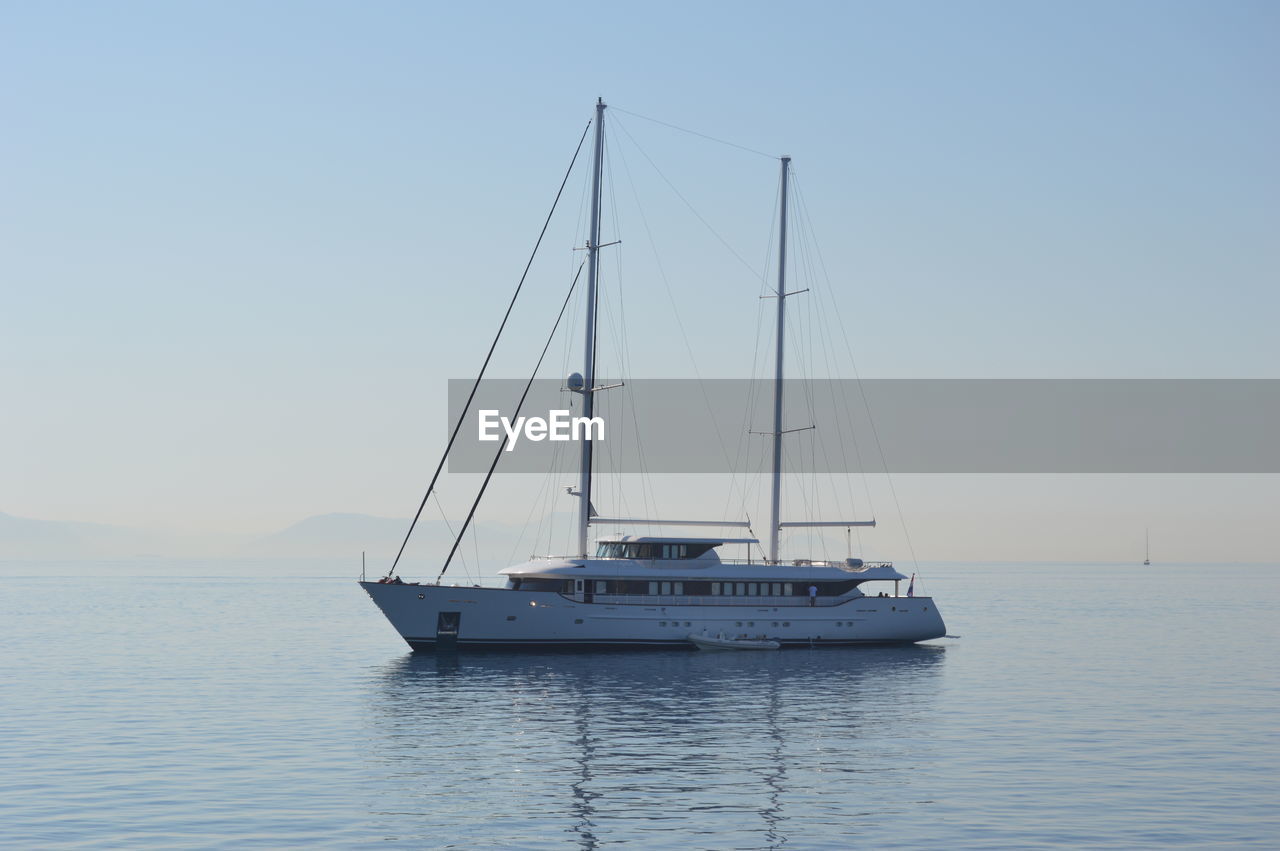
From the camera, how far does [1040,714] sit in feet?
135

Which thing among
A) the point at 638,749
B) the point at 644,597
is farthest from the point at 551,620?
the point at 638,749

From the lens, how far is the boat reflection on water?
971 inches

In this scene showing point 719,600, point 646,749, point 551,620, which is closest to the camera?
point 646,749

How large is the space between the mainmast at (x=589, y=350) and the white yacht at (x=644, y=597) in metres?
0.05

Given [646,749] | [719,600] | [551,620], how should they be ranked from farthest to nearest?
[719,600] → [551,620] → [646,749]

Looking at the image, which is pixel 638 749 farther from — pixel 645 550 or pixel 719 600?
pixel 719 600

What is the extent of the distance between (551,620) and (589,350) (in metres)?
12.5

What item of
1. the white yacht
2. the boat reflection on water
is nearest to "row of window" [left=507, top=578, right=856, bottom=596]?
the white yacht

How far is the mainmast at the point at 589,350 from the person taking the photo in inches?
2298

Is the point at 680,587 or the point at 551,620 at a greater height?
the point at 680,587

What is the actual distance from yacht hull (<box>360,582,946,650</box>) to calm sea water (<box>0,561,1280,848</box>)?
108 centimetres

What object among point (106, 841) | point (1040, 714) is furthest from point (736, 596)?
point (106, 841)

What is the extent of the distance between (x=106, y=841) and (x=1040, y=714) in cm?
2910

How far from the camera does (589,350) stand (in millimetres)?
59312
